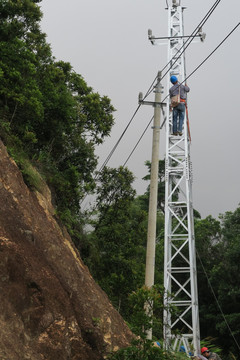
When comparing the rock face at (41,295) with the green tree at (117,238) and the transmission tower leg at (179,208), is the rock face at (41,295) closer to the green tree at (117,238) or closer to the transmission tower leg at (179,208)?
the transmission tower leg at (179,208)

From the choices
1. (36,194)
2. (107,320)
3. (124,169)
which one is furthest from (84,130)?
(107,320)

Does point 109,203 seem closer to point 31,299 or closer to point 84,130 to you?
point 84,130

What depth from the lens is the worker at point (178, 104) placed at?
12.7 meters

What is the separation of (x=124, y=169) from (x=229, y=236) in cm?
1200

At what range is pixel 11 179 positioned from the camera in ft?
30.0

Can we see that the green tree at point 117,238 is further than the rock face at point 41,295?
Yes

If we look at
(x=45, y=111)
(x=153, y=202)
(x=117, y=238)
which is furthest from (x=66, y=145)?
(x=153, y=202)

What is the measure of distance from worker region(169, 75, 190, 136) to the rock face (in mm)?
5431

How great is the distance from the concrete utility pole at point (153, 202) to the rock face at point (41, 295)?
5.19ft

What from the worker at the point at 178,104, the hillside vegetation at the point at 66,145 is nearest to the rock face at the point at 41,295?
the hillside vegetation at the point at 66,145

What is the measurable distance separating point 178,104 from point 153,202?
5138 mm

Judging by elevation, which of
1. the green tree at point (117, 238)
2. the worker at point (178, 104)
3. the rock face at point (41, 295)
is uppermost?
the worker at point (178, 104)

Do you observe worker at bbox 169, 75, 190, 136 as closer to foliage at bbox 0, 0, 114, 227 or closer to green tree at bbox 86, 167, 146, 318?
foliage at bbox 0, 0, 114, 227

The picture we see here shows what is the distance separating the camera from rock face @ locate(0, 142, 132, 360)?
7148 millimetres
